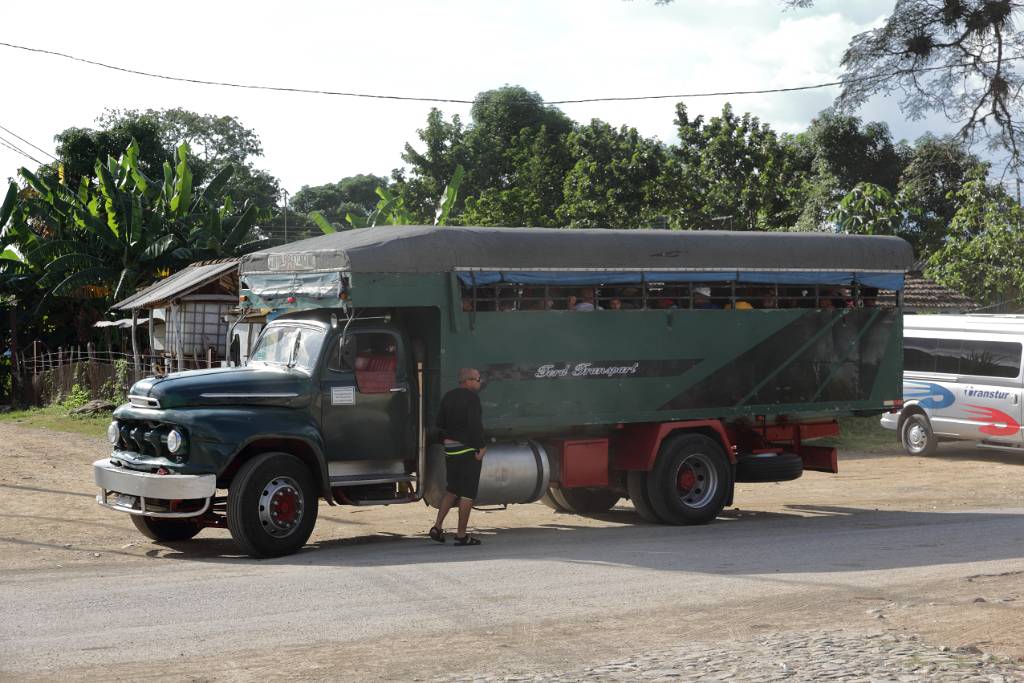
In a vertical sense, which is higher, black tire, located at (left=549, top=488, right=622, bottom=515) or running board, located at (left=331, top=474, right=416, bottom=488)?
running board, located at (left=331, top=474, right=416, bottom=488)

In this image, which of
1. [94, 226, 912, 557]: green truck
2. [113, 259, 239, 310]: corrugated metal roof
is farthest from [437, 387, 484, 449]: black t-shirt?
[113, 259, 239, 310]: corrugated metal roof

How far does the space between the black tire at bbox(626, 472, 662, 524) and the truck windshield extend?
3934 millimetres

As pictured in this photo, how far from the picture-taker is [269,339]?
12.9m

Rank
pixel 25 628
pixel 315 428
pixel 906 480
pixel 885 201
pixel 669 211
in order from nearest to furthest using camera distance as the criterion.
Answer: pixel 25 628
pixel 315 428
pixel 906 480
pixel 885 201
pixel 669 211

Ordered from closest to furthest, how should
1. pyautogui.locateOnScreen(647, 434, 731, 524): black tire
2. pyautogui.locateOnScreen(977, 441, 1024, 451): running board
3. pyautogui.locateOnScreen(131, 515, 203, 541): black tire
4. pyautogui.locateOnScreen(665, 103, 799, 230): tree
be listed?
pyautogui.locateOnScreen(131, 515, 203, 541): black tire → pyautogui.locateOnScreen(647, 434, 731, 524): black tire → pyautogui.locateOnScreen(977, 441, 1024, 451): running board → pyautogui.locateOnScreen(665, 103, 799, 230): tree

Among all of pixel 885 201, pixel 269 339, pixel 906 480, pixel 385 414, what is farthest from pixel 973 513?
pixel 885 201

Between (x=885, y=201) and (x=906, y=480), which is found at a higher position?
(x=885, y=201)

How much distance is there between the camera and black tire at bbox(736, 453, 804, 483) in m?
14.4

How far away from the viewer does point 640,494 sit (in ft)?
45.5

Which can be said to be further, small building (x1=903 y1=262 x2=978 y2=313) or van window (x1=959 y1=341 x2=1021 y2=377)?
small building (x1=903 y1=262 x2=978 y2=313)

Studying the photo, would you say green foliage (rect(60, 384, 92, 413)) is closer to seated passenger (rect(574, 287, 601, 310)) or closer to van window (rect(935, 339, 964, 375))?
van window (rect(935, 339, 964, 375))

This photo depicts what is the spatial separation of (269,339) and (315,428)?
1507 millimetres

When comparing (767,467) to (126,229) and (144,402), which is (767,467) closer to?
(144,402)

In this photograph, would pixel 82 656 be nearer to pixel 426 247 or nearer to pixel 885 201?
pixel 426 247
